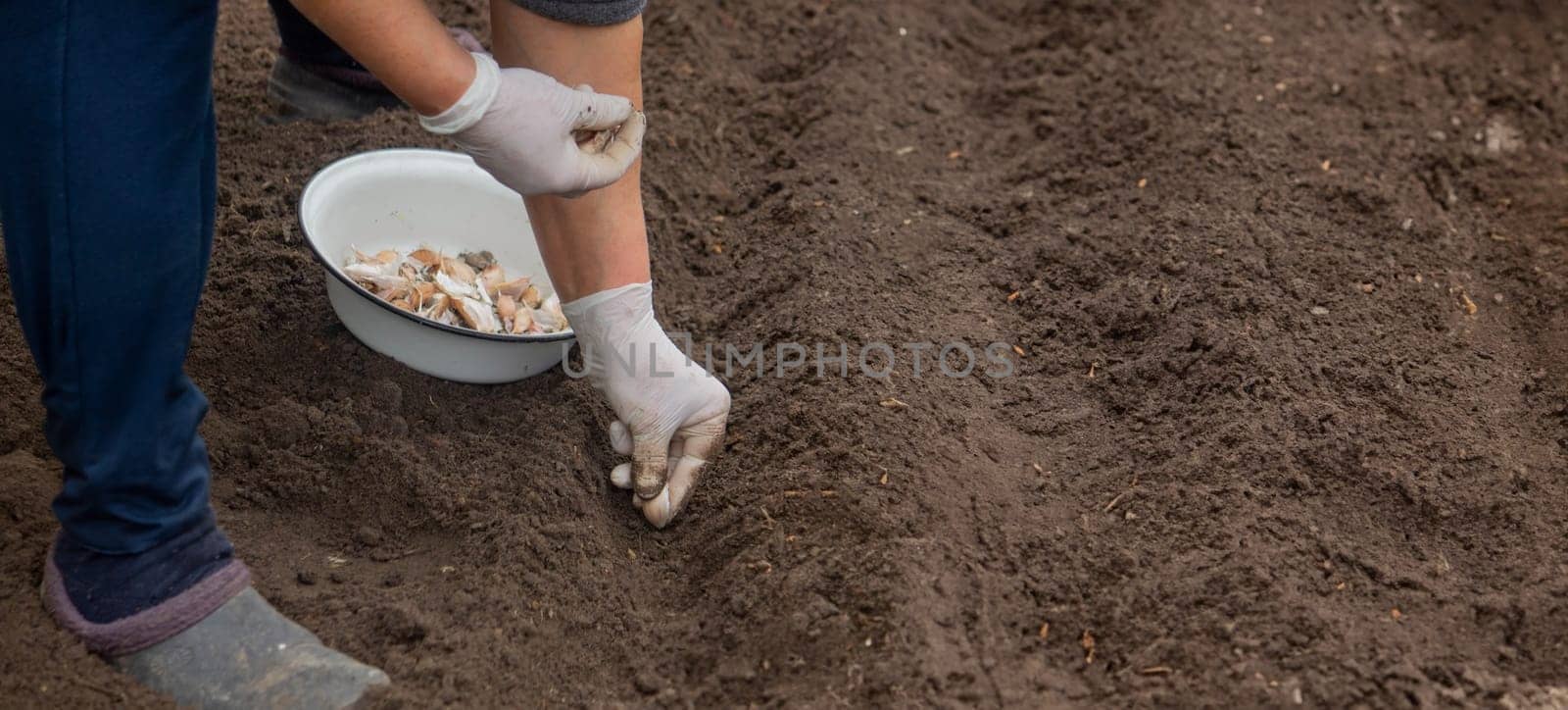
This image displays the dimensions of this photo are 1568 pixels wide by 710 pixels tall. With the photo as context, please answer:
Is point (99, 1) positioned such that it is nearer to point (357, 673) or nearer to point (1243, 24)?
point (357, 673)

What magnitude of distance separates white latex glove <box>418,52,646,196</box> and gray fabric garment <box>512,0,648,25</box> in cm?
9

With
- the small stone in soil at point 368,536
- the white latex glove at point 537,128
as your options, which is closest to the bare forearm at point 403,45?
the white latex glove at point 537,128

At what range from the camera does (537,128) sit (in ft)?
5.71

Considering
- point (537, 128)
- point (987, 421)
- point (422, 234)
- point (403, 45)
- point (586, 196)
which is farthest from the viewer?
point (422, 234)

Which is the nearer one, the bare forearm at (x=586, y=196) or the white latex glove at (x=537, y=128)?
the white latex glove at (x=537, y=128)

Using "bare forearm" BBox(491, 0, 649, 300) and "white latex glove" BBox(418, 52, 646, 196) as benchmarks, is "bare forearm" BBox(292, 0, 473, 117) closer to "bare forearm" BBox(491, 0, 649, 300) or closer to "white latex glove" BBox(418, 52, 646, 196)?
"white latex glove" BBox(418, 52, 646, 196)

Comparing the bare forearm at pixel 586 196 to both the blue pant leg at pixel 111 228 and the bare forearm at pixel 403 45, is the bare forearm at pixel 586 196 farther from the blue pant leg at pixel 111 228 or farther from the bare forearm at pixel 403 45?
the blue pant leg at pixel 111 228

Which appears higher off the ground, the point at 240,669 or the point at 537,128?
the point at 537,128

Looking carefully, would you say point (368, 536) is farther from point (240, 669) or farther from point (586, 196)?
point (586, 196)

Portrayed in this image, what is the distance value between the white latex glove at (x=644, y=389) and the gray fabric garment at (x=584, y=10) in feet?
1.50

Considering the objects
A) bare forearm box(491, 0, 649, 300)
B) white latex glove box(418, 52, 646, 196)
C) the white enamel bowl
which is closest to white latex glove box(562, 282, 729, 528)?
bare forearm box(491, 0, 649, 300)

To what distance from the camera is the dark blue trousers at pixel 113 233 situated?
1.42 metres
